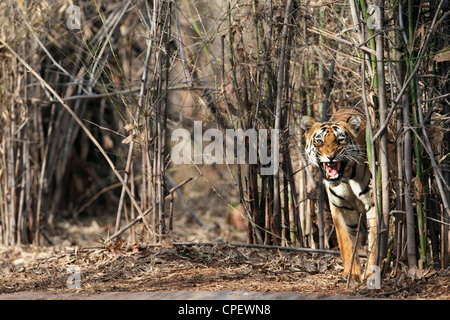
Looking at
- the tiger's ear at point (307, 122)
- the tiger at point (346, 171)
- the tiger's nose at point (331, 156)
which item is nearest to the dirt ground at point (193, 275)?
the tiger at point (346, 171)

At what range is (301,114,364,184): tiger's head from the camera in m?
3.78

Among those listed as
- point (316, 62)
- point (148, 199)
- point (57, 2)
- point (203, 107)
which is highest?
point (57, 2)

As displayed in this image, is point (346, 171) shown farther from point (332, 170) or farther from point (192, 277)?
point (192, 277)

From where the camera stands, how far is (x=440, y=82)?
3648 millimetres

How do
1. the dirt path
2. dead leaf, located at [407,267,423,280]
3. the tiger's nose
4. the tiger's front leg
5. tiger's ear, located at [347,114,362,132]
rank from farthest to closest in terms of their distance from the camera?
the tiger's front leg < tiger's ear, located at [347,114,362,132] < the tiger's nose < dead leaf, located at [407,267,423,280] < the dirt path

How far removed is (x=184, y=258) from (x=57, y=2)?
273 centimetres

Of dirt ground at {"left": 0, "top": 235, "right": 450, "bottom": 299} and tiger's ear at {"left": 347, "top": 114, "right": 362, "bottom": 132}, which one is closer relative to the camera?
dirt ground at {"left": 0, "top": 235, "right": 450, "bottom": 299}

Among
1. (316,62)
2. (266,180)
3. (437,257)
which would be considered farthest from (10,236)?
(437,257)

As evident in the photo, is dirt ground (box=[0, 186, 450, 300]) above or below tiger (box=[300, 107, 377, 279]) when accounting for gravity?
below

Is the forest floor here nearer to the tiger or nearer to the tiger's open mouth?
the tiger

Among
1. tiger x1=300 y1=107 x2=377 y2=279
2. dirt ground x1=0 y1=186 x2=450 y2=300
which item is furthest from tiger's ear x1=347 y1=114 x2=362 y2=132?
dirt ground x1=0 y1=186 x2=450 y2=300

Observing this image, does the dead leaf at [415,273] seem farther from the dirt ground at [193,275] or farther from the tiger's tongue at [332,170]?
the tiger's tongue at [332,170]

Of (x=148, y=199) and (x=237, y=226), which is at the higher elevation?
(x=148, y=199)
